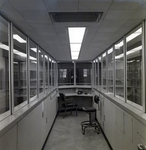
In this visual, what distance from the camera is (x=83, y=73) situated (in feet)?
23.9

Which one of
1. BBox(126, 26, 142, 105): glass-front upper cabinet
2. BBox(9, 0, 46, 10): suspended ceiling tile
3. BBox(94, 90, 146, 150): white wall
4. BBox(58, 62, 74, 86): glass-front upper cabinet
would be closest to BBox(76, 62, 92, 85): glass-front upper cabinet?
BBox(58, 62, 74, 86): glass-front upper cabinet

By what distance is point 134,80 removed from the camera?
235 centimetres

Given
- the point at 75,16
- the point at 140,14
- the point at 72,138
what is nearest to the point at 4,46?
the point at 75,16

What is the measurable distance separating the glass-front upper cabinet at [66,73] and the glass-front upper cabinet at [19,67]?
15.0ft

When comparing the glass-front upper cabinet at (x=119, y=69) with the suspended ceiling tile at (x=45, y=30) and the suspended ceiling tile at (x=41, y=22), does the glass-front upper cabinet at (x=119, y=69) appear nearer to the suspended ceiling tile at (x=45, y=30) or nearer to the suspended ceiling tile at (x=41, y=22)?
the suspended ceiling tile at (x=45, y=30)

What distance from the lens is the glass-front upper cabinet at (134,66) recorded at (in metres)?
2.13

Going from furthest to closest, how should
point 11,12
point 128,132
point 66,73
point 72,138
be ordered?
point 66,73, point 72,138, point 128,132, point 11,12

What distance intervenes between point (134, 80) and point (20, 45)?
197 centimetres

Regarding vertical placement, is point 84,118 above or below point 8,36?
below

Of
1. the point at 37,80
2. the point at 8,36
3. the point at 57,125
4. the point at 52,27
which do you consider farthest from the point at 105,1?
the point at 57,125

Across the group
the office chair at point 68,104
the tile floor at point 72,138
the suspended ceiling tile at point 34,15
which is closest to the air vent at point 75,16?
the suspended ceiling tile at point 34,15

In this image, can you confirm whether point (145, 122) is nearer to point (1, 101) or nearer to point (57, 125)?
point (1, 101)

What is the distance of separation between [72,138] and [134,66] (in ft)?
8.74

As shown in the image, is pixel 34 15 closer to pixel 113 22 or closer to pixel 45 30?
pixel 45 30
